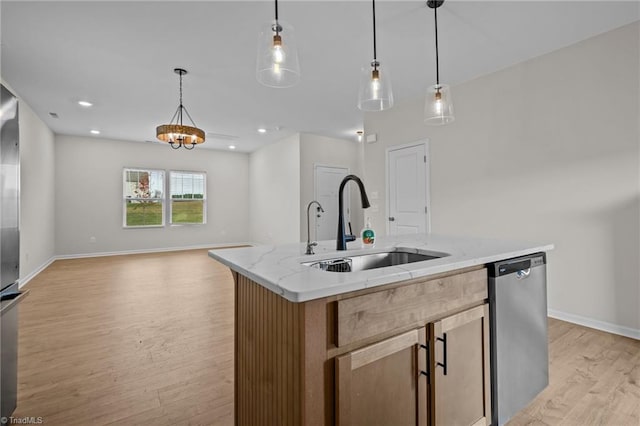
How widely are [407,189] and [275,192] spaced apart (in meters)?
3.76

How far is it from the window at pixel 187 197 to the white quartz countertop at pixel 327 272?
7.01m

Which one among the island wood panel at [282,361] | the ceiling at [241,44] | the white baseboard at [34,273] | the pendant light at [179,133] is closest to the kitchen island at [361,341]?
the island wood panel at [282,361]

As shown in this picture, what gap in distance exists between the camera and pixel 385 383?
43.3 inches

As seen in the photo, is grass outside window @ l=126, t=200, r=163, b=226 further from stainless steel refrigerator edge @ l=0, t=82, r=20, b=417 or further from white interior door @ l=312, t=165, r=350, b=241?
stainless steel refrigerator edge @ l=0, t=82, r=20, b=417

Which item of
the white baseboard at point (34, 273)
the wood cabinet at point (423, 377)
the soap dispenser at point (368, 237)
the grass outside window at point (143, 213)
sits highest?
the grass outside window at point (143, 213)

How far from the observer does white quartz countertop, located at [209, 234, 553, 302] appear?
952 millimetres

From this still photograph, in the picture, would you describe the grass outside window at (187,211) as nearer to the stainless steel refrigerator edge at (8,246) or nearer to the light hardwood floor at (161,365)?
the light hardwood floor at (161,365)

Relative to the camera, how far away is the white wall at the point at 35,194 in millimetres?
4562

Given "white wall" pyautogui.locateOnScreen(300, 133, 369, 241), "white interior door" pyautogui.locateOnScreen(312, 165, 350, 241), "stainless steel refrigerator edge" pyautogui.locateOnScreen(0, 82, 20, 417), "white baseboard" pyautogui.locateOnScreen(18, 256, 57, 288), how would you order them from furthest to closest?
"white interior door" pyautogui.locateOnScreen(312, 165, 350, 241), "white wall" pyautogui.locateOnScreen(300, 133, 369, 241), "white baseboard" pyautogui.locateOnScreen(18, 256, 57, 288), "stainless steel refrigerator edge" pyautogui.locateOnScreen(0, 82, 20, 417)

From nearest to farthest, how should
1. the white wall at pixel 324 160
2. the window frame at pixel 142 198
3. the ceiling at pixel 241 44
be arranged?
1. the ceiling at pixel 241 44
2. the white wall at pixel 324 160
3. the window frame at pixel 142 198

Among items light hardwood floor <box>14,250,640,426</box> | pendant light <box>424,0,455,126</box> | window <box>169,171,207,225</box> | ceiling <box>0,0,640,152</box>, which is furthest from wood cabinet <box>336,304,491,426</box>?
window <box>169,171,207,225</box>

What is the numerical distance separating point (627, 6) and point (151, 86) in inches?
194

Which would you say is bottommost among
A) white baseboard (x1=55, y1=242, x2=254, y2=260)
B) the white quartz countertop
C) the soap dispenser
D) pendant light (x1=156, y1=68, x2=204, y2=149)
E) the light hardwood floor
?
the light hardwood floor

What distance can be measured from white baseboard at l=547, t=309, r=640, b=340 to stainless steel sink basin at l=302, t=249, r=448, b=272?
2.34 m
